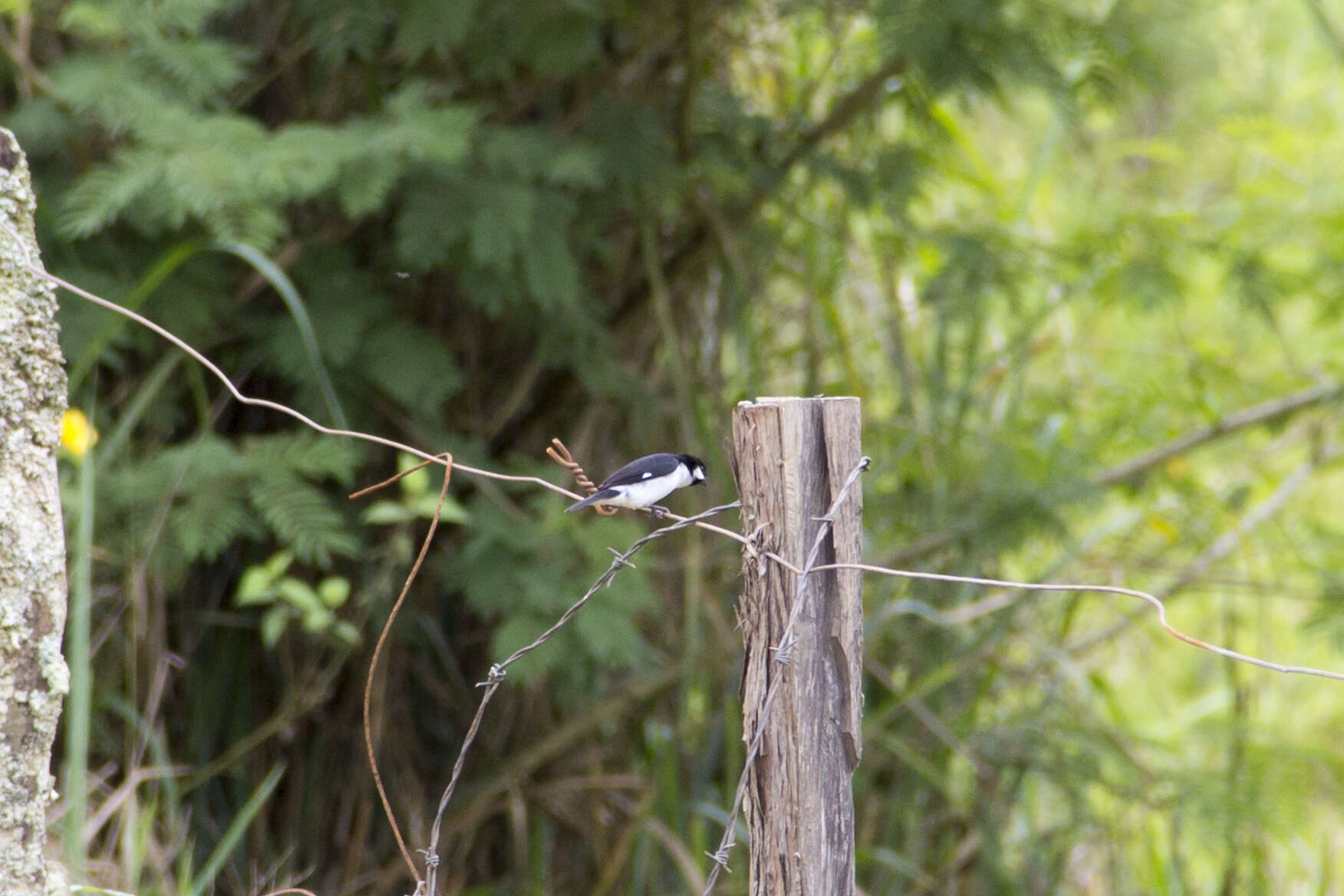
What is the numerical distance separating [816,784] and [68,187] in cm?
235

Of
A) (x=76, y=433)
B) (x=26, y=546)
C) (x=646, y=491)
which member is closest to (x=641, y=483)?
(x=646, y=491)

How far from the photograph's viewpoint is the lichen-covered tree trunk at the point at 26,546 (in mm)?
1118

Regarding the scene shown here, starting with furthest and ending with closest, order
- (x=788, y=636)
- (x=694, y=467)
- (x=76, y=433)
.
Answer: (x=76, y=433), (x=694, y=467), (x=788, y=636)

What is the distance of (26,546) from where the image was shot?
3.75 ft

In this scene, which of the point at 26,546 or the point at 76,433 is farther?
the point at 76,433

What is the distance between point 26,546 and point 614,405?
7.75 feet

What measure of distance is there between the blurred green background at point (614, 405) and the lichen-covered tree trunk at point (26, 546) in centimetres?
108

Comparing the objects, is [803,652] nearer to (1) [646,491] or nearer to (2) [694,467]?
(1) [646,491]

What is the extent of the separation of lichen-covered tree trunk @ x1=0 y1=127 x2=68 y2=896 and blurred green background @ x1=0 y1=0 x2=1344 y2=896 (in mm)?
1077

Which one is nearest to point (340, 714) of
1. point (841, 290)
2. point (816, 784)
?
point (841, 290)

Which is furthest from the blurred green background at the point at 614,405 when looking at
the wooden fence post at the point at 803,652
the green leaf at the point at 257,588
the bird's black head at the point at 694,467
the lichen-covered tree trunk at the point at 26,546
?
the wooden fence post at the point at 803,652

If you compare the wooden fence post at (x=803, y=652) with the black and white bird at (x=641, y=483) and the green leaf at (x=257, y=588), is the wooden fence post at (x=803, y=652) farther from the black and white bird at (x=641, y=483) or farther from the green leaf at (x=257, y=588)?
the green leaf at (x=257, y=588)

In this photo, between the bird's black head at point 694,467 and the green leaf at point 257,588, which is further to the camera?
the green leaf at point 257,588

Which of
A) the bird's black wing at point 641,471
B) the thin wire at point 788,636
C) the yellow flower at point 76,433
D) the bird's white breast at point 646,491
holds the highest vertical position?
the yellow flower at point 76,433
